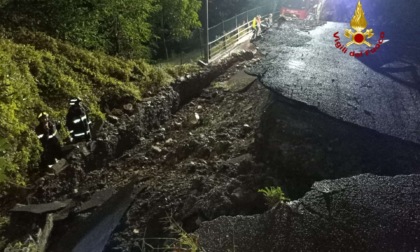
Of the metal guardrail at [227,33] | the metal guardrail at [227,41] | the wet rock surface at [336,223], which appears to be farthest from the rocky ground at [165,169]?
the metal guardrail at [227,33]

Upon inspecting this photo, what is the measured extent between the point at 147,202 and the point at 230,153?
205cm

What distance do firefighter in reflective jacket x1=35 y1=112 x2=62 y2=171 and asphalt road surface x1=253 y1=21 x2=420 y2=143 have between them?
4.98 m

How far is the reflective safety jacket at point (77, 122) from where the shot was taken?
7130 millimetres

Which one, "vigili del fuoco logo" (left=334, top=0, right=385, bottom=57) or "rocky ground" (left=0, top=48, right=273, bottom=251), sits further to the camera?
"vigili del fuoco logo" (left=334, top=0, right=385, bottom=57)

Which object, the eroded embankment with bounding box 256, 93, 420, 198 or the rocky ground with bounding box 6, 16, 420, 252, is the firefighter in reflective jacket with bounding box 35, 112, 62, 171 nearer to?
the rocky ground with bounding box 6, 16, 420, 252

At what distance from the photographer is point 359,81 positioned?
22.4ft

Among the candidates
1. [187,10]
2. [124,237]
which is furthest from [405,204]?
[187,10]

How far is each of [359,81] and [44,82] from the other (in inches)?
296

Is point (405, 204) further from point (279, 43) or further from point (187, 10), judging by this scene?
point (187, 10)

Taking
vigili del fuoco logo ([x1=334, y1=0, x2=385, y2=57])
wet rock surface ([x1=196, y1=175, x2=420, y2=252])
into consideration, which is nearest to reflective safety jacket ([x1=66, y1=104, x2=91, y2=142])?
wet rock surface ([x1=196, y1=175, x2=420, y2=252])

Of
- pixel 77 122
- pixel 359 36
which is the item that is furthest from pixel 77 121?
pixel 359 36

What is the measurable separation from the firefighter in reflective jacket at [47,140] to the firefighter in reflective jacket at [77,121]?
411 mm

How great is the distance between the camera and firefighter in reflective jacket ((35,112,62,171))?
6.57 metres

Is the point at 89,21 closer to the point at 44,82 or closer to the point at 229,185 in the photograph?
the point at 44,82
